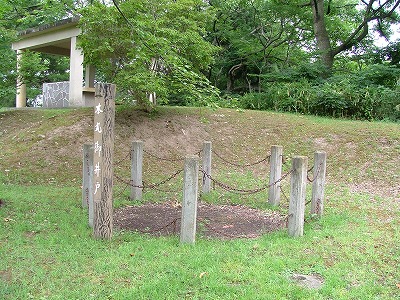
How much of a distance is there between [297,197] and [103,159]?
2.81m

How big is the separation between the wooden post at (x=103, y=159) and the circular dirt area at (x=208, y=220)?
76cm

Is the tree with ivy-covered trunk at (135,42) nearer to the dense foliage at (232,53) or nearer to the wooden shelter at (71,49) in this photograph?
the dense foliage at (232,53)

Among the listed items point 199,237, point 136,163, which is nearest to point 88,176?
point 136,163

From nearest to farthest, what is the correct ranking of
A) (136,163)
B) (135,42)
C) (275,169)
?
(275,169) → (136,163) → (135,42)

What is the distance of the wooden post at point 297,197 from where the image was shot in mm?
5824

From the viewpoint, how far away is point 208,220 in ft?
23.0

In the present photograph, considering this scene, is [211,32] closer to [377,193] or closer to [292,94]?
[292,94]

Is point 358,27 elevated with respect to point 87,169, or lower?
elevated

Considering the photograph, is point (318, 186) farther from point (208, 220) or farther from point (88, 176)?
point (88, 176)

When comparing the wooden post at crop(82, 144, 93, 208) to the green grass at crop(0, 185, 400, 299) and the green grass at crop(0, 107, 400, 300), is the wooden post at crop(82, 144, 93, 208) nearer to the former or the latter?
the green grass at crop(0, 107, 400, 300)

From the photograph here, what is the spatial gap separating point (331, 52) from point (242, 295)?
19.1 metres

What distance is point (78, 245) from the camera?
17.7 feet

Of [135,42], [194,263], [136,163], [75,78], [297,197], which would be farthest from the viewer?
[75,78]

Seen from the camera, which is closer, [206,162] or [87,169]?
[87,169]
